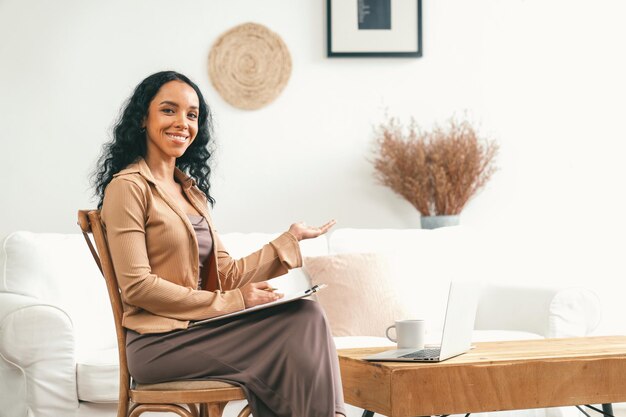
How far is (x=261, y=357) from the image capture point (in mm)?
2031

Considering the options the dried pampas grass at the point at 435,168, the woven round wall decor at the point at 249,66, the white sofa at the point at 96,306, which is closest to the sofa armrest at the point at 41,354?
the white sofa at the point at 96,306

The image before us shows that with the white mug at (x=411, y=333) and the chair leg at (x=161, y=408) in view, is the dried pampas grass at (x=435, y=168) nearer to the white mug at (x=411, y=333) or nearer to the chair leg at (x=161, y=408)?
the white mug at (x=411, y=333)

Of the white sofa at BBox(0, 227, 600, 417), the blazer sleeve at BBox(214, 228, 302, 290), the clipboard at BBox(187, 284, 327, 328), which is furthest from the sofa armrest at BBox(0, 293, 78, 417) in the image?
the clipboard at BBox(187, 284, 327, 328)

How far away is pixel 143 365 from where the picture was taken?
2055 mm

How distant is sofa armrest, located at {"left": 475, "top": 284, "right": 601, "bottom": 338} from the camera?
3.34 meters

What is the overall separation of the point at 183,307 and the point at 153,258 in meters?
0.17

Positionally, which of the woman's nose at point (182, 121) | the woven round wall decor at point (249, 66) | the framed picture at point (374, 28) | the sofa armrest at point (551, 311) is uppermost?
the framed picture at point (374, 28)

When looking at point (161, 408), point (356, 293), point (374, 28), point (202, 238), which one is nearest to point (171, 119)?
point (202, 238)

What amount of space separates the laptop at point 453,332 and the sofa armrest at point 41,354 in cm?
117

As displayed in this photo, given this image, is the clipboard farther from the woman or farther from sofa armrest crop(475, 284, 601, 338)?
sofa armrest crop(475, 284, 601, 338)

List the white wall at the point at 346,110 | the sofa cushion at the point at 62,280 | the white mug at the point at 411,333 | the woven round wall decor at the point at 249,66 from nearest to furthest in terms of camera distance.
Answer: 1. the white mug at the point at 411,333
2. the sofa cushion at the point at 62,280
3. the white wall at the point at 346,110
4. the woven round wall decor at the point at 249,66

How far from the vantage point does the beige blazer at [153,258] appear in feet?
6.74

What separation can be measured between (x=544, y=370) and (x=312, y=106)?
2.44 metres

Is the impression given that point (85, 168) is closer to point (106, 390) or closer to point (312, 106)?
point (312, 106)
